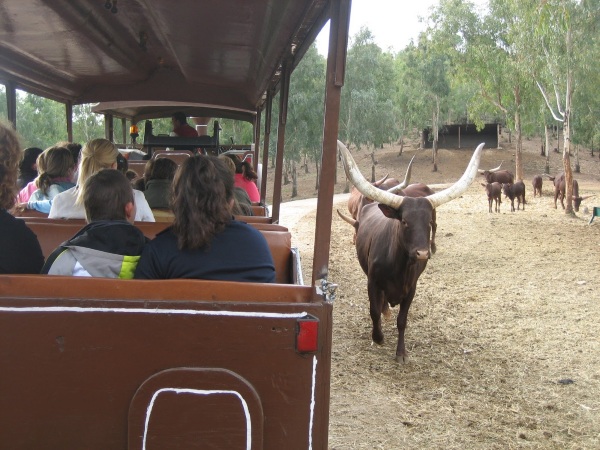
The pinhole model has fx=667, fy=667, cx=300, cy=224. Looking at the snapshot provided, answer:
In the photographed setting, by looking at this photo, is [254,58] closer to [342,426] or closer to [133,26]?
[133,26]

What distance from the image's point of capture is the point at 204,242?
269 cm

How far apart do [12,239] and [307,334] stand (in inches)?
51.2

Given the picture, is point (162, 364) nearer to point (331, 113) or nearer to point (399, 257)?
point (331, 113)

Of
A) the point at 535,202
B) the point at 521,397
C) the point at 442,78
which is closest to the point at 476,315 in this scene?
the point at 521,397

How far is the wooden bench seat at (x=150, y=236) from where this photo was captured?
3863 mm

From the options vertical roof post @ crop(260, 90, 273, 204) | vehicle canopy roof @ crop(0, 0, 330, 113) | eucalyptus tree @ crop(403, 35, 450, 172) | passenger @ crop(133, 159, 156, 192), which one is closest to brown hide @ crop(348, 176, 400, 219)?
vertical roof post @ crop(260, 90, 273, 204)

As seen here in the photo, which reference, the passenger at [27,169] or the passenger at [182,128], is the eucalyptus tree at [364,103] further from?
the passenger at [27,169]

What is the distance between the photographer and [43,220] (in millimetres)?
3998

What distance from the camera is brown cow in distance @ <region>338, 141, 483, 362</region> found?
5844mm

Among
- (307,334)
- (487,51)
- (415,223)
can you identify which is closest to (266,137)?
(415,223)

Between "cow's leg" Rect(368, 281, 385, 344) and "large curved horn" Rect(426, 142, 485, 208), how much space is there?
3.89 ft

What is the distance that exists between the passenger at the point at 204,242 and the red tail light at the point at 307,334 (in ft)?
1.44

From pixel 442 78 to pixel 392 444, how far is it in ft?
141

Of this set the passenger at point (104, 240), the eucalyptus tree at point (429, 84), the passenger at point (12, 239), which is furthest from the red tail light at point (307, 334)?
the eucalyptus tree at point (429, 84)
